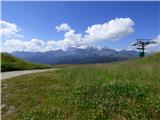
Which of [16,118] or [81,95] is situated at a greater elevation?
[81,95]

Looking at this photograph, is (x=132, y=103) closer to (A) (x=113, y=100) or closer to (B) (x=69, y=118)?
(A) (x=113, y=100)

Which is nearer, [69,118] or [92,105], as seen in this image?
[69,118]

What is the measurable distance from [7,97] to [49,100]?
345cm

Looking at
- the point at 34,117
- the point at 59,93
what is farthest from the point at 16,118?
the point at 59,93

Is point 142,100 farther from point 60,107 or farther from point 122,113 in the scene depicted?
point 60,107

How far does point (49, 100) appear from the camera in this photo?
1509 cm

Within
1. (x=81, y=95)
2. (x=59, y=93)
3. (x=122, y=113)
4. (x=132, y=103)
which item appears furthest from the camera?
(x=59, y=93)

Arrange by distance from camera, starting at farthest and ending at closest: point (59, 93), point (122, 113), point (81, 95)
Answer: point (59, 93) < point (81, 95) < point (122, 113)

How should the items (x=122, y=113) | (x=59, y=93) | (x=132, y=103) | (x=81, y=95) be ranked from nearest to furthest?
(x=122, y=113) < (x=132, y=103) < (x=81, y=95) < (x=59, y=93)

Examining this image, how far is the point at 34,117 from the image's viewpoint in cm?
1323

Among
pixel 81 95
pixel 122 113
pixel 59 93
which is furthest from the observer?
pixel 59 93

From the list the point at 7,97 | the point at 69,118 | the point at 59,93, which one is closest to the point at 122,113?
the point at 69,118

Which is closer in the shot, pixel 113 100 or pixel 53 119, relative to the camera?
pixel 53 119

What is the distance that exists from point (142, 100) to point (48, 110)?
4.72 m
